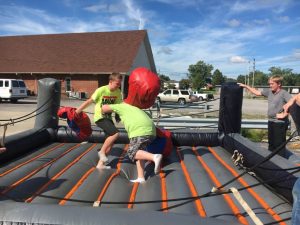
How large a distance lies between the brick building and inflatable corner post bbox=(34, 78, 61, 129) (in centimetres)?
2270

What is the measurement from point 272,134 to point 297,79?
12224 cm

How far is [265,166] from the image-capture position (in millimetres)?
4145

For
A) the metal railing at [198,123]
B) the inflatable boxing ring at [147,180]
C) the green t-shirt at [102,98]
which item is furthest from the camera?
the metal railing at [198,123]

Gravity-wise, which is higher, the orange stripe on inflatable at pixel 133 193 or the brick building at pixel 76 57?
the brick building at pixel 76 57

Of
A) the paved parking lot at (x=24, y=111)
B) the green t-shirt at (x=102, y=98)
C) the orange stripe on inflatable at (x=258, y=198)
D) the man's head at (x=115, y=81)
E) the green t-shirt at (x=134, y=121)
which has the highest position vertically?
the man's head at (x=115, y=81)

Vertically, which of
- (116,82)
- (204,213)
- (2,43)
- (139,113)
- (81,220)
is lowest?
(204,213)

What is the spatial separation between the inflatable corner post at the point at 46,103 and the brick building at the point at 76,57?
22.7 metres

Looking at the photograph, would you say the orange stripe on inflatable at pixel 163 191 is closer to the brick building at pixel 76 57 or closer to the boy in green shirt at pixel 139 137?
the boy in green shirt at pixel 139 137

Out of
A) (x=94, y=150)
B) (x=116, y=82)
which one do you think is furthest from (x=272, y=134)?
(x=94, y=150)

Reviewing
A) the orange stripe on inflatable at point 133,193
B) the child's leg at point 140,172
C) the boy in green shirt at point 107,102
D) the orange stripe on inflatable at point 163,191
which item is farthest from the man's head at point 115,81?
the orange stripe on inflatable at point 133,193

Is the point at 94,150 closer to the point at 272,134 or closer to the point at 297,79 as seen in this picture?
the point at 272,134

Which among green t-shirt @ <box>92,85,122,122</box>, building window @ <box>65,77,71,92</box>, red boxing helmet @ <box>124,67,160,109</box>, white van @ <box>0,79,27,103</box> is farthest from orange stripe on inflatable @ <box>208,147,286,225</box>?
building window @ <box>65,77,71,92</box>

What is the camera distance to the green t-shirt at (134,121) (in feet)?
14.1

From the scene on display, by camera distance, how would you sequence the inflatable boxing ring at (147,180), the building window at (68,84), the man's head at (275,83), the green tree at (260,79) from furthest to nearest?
the green tree at (260,79)
the building window at (68,84)
the man's head at (275,83)
the inflatable boxing ring at (147,180)
